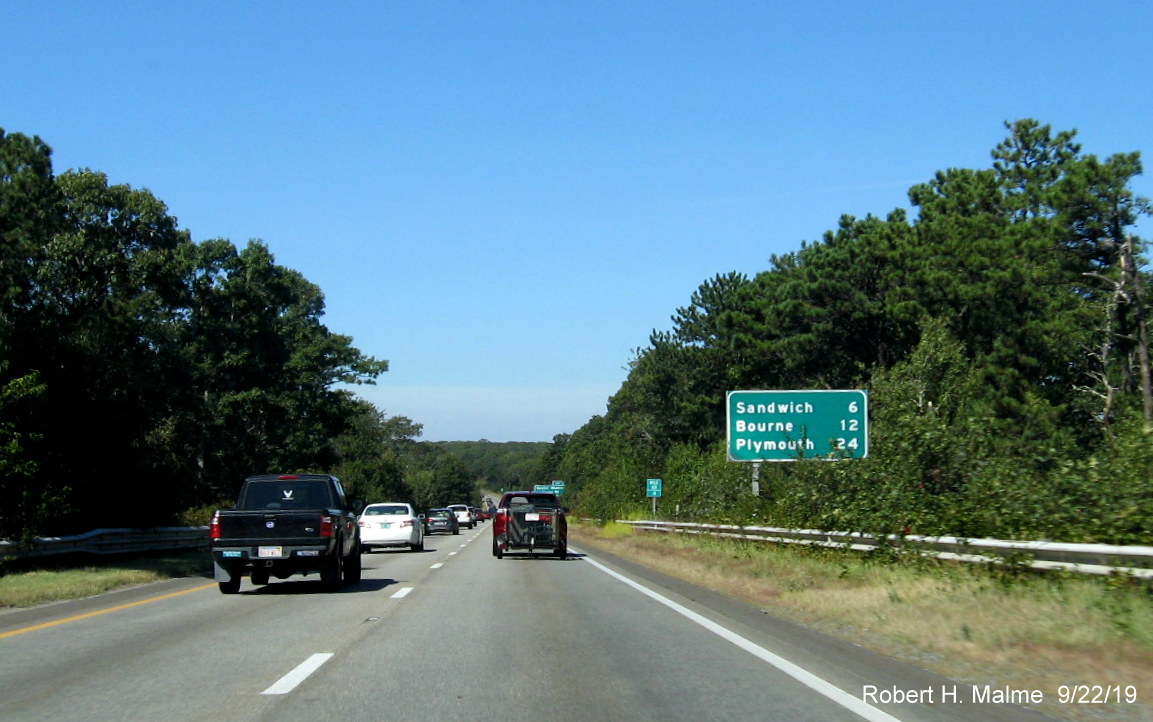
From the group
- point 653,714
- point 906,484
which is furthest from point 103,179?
point 653,714

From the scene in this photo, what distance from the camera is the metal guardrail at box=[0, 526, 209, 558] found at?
22500 millimetres

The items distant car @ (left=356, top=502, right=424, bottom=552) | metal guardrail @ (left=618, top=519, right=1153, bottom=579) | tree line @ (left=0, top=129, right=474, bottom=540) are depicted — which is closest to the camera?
metal guardrail @ (left=618, top=519, right=1153, bottom=579)

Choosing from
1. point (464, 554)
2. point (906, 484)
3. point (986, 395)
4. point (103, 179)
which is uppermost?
point (103, 179)

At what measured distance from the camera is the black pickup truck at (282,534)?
18.1m

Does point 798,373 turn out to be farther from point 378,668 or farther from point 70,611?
point 378,668

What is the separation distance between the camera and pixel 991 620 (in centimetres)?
1193

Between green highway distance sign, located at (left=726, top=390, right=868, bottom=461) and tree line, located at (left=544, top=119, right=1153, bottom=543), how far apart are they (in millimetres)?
940

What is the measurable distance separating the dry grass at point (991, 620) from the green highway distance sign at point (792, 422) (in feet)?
28.5

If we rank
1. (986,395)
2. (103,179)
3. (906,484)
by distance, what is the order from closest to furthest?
1. (906,484)
2. (103,179)
3. (986,395)

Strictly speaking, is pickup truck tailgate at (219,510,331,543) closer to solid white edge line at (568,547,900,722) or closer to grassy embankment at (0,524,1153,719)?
grassy embankment at (0,524,1153,719)

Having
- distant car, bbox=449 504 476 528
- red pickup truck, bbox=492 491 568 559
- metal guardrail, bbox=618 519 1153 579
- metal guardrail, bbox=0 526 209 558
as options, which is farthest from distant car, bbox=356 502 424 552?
distant car, bbox=449 504 476 528

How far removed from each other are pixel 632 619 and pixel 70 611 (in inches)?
307

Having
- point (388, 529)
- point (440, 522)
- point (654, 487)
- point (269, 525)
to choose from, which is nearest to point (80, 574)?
point (269, 525)

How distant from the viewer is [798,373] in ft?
185
